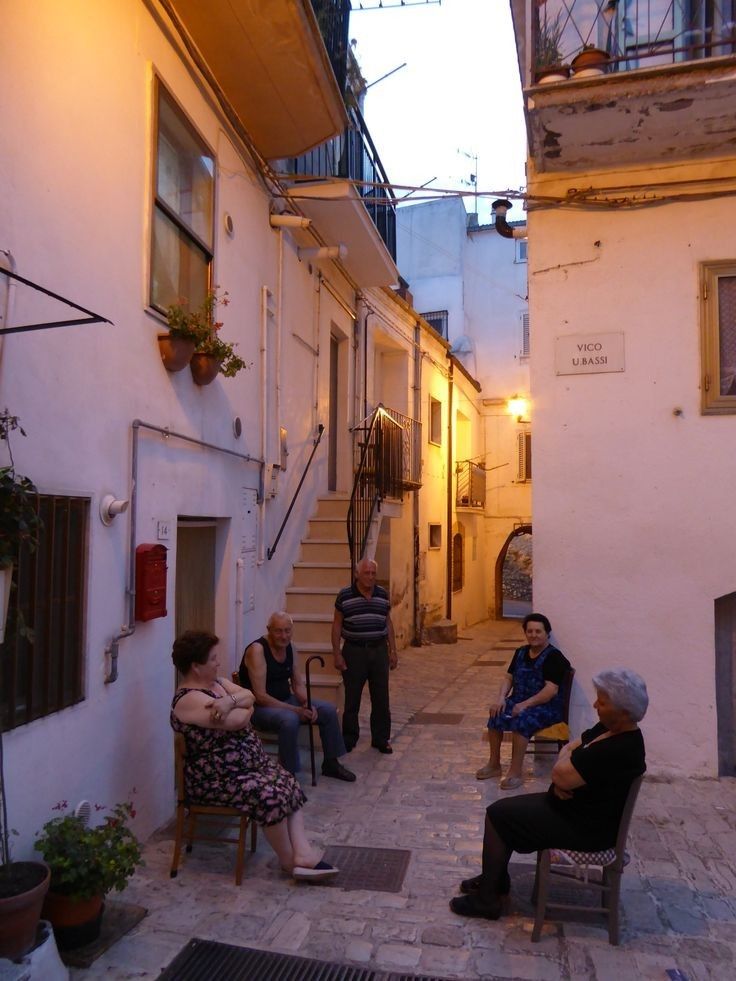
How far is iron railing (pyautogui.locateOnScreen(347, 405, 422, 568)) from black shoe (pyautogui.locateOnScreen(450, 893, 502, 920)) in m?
4.54

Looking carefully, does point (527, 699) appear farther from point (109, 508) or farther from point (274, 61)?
point (274, 61)

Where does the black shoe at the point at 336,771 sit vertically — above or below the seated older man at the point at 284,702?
below

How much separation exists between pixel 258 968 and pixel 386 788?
249 centimetres

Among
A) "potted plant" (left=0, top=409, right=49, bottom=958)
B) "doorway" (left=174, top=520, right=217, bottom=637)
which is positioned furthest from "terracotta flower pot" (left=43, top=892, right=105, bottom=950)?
"doorway" (left=174, top=520, right=217, bottom=637)

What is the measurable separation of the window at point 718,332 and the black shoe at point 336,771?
12.7ft

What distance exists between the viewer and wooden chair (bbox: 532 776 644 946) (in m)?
3.70

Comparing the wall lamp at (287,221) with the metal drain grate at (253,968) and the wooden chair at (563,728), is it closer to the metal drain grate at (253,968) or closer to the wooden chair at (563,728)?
the wooden chair at (563,728)

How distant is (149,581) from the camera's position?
4836 millimetres

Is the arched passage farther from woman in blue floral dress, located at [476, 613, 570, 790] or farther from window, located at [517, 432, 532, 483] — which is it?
woman in blue floral dress, located at [476, 613, 570, 790]

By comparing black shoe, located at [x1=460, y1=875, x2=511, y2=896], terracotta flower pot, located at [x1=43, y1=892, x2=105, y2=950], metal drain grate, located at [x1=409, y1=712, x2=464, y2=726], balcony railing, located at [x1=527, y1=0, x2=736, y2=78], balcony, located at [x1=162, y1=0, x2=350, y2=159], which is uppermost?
balcony railing, located at [x1=527, y1=0, x2=736, y2=78]

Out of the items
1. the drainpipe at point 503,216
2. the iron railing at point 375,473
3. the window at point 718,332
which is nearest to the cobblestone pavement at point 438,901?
the window at point 718,332

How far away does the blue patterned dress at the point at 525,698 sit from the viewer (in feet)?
19.6

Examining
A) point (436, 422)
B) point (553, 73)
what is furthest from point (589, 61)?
point (436, 422)

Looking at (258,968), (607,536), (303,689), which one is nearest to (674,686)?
(607,536)
